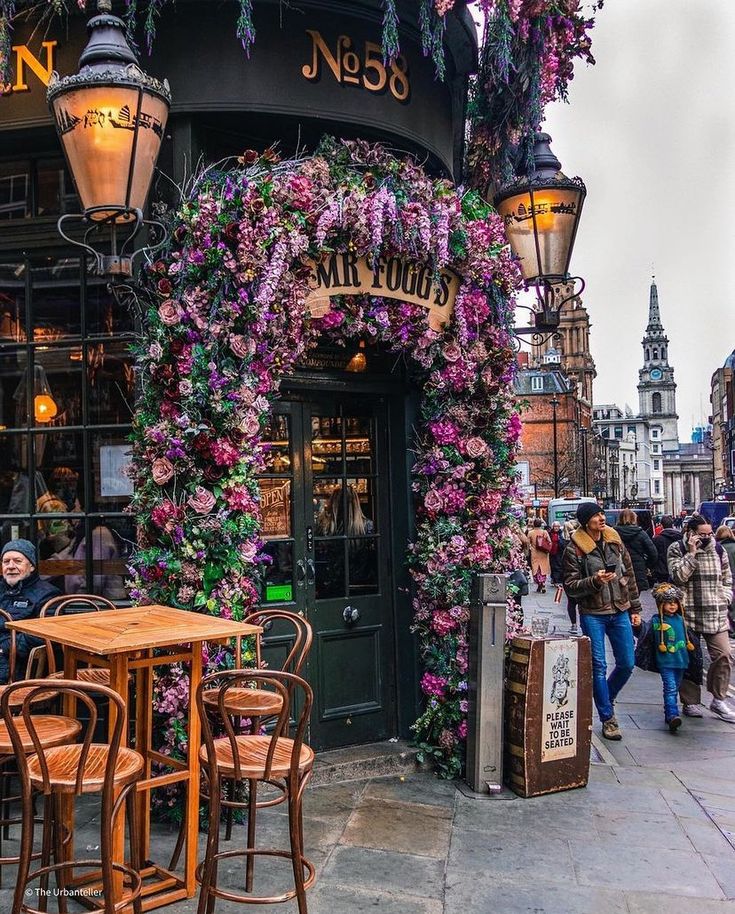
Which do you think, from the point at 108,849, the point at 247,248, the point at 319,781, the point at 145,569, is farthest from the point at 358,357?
the point at 108,849

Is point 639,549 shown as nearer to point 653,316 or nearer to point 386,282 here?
point 386,282

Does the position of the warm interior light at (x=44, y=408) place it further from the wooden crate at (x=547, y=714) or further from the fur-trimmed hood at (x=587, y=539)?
the fur-trimmed hood at (x=587, y=539)

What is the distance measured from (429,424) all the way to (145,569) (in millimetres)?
2419

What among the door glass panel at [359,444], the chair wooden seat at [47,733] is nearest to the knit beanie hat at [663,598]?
the door glass panel at [359,444]

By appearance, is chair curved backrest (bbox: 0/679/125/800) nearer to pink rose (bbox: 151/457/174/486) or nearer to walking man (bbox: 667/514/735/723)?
pink rose (bbox: 151/457/174/486)

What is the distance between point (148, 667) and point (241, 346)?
1.99 meters

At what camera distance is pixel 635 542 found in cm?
1133

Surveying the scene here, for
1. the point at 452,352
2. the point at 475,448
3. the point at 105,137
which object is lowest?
the point at 475,448

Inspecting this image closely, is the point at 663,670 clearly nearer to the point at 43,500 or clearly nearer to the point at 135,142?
the point at 43,500

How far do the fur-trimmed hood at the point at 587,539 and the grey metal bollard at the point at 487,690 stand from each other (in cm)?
187

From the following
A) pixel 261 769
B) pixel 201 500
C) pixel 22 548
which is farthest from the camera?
pixel 22 548

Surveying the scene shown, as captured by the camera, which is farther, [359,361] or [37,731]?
[359,361]

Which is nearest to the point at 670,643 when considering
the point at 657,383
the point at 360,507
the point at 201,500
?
the point at 360,507

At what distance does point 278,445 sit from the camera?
619 cm
